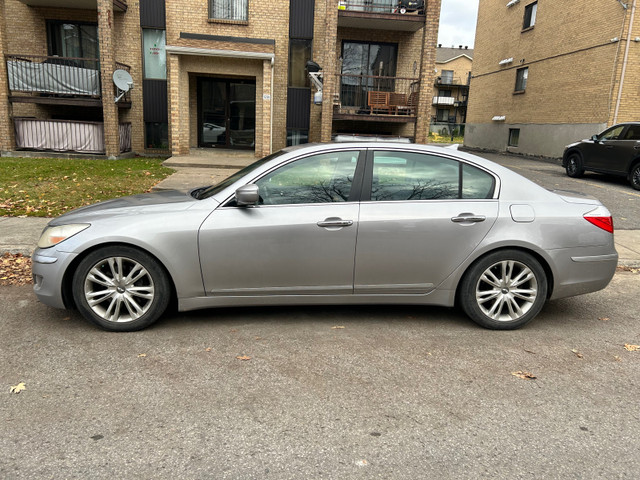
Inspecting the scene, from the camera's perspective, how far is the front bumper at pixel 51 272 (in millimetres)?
4105

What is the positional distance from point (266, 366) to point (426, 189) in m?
1.99

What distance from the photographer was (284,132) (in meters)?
18.2

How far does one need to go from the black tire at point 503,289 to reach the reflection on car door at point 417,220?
0.22m

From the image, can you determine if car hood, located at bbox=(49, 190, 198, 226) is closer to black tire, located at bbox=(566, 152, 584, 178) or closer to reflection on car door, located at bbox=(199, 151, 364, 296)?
reflection on car door, located at bbox=(199, 151, 364, 296)

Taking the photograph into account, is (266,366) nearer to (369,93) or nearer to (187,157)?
(187,157)

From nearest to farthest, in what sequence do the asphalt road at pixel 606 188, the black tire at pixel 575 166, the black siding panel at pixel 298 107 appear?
the asphalt road at pixel 606 188
the black tire at pixel 575 166
the black siding panel at pixel 298 107

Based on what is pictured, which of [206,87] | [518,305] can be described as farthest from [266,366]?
[206,87]

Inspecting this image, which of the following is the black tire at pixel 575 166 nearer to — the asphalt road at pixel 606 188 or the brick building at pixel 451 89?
the asphalt road at pixel 606 188

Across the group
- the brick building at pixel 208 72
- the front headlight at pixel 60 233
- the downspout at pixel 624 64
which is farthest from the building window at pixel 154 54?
the downspout at pixel 624 64

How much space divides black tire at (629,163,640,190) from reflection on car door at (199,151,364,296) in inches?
476

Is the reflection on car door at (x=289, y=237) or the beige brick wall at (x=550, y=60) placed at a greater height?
the beige brick wall at (x=550, y=60)

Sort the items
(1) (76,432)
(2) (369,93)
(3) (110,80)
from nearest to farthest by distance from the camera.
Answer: (1) (76,432) → (3) (110,80) → (2) (369,93)

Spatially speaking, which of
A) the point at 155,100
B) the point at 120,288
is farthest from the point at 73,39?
the point at 120,288

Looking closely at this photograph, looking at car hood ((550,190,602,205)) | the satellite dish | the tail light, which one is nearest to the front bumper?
car hood ((550,190,602,205))
